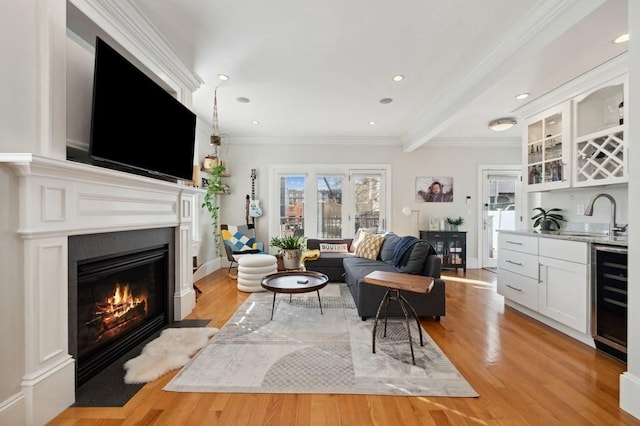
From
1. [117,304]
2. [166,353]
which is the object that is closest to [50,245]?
[117,304]

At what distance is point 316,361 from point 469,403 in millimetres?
1017

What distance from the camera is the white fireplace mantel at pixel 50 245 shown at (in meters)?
1.44

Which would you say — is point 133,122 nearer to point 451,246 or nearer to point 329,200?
point 329,200

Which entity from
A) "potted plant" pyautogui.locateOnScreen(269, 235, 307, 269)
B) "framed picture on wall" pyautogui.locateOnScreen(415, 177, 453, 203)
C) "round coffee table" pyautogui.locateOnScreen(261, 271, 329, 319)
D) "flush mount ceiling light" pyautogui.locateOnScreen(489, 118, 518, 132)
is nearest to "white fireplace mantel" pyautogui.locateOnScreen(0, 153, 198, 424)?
"round coffee table" pyautogui.locateOnScreen(261, 271, 329, 319)

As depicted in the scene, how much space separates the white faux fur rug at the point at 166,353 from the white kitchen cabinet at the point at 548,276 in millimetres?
3244

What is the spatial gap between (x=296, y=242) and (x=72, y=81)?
348 cm

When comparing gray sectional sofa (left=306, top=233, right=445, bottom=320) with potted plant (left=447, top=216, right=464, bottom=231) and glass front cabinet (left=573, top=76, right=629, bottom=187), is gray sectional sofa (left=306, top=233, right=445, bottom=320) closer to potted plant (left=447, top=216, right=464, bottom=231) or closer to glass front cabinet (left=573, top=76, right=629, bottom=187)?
glass front cabinet (left=573, top=76, right=629, bottom=187)

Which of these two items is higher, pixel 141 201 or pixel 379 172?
pixel 379 172

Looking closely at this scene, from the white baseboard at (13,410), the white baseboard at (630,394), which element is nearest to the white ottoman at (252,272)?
the white baseboard at (13,410)

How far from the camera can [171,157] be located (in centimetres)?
267

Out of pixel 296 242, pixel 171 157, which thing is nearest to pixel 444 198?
pixel 296 242

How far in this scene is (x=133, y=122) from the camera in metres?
2.13

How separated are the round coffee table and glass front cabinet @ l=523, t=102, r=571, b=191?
287cm

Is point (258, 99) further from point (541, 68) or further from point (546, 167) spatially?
point (546, 167)
